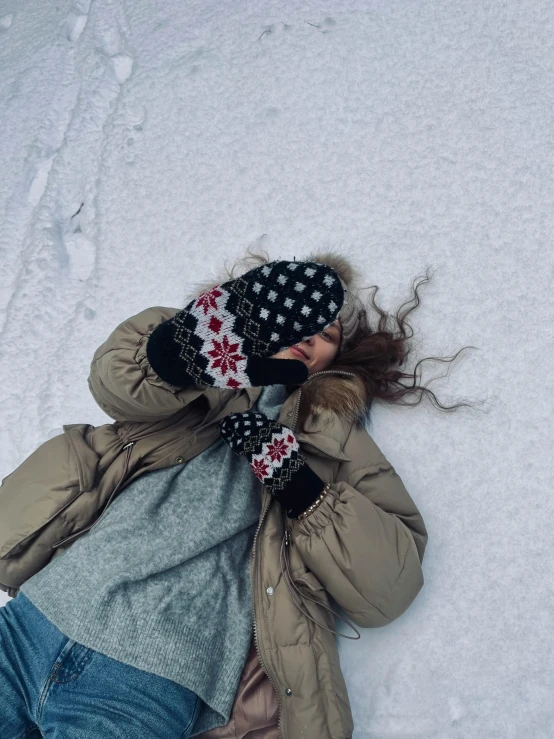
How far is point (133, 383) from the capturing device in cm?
111

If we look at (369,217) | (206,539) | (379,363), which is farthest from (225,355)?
(369,217)

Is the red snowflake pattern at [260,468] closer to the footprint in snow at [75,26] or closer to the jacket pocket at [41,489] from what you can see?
the jacket pocket at [41,489]

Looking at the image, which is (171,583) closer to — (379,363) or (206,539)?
(206,539)

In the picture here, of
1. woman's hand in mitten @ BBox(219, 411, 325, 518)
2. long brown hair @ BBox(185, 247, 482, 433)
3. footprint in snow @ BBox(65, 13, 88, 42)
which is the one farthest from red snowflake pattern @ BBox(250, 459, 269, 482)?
footprint in snow @ BBox(65, 13, 88, 42)

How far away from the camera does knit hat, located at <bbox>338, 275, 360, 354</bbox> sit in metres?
1.32

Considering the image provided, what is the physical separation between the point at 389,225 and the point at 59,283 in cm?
80

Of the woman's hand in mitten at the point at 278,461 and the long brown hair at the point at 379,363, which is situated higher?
the woman's hand in mitten at the point at 278,461

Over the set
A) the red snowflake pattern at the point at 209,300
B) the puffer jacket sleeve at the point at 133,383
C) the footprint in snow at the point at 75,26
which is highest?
the footprint in snow at the point at 75,26

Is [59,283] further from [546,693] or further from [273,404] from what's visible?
[546,693]

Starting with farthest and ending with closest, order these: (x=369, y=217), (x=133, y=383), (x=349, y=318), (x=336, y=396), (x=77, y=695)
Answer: (x=369, y=217)
(x=349, y=318)
(x=336, y=396)
(x=133, y=383)
(x=77, y=695)

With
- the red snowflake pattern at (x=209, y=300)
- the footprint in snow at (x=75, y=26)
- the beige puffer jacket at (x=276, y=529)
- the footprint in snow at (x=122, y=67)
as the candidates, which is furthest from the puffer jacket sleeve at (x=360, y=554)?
the footprint in snow at (x=75, y=26)

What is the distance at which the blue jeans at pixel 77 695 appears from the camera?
99 centimetres

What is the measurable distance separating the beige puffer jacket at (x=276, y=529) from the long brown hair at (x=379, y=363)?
0.06m

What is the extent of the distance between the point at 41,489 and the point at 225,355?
1.27 feet
